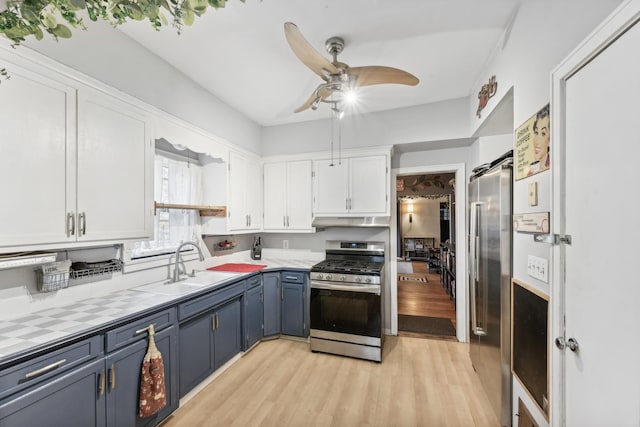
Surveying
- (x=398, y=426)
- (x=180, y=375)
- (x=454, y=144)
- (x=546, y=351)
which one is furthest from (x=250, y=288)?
(x=454, y=144)

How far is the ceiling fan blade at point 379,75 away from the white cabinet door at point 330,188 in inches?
53.4

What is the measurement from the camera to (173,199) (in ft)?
9.04

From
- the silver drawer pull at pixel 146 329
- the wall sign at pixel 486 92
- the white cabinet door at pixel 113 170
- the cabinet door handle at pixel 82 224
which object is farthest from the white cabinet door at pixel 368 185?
the cabinet door handle at pixel 82 224

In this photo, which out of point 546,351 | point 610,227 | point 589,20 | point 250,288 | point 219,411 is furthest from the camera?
point 250,288

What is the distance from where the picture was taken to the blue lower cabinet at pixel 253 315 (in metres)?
2.86

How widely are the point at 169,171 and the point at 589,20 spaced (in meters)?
3.07

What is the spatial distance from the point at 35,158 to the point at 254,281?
2037 millimetres

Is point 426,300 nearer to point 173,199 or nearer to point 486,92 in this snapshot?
point 486,92

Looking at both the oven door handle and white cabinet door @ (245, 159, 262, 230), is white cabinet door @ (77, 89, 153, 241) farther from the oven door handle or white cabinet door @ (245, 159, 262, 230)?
the oven door handle

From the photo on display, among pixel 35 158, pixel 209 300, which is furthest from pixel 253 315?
pixel 35 158

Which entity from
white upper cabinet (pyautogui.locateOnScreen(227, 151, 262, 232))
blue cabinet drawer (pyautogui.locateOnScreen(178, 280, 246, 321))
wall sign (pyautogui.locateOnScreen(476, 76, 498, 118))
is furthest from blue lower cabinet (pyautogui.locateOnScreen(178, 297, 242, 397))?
wall sign (pyautogui.locateOnScreen(476, 76, 498, 118))

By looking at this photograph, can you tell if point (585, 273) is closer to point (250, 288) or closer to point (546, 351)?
point (546, 351)

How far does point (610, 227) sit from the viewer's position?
3.08 feet

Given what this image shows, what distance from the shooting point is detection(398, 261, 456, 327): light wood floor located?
13.5 ft
